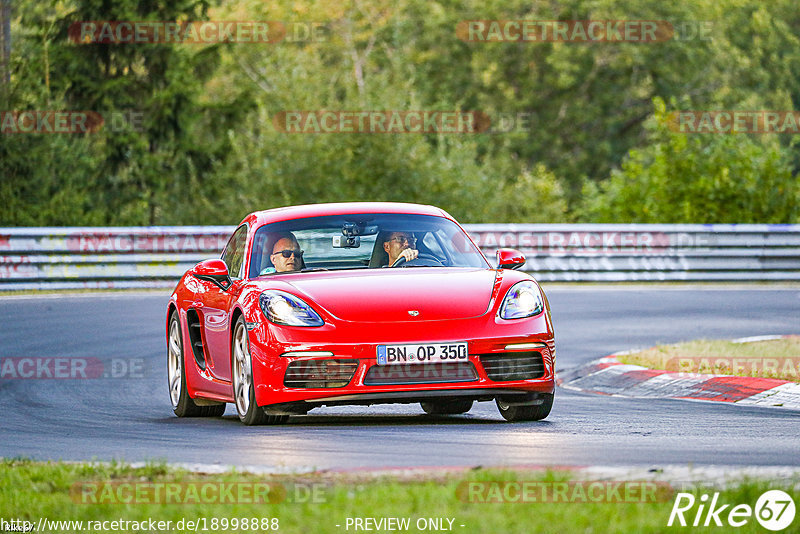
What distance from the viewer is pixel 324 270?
10.5m

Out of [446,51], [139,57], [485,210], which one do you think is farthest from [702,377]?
[446,51]

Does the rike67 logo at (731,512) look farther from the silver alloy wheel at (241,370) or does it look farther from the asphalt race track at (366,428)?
the silver alloy wheel at (241,370)

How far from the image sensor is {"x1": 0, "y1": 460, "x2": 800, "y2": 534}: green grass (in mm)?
5789

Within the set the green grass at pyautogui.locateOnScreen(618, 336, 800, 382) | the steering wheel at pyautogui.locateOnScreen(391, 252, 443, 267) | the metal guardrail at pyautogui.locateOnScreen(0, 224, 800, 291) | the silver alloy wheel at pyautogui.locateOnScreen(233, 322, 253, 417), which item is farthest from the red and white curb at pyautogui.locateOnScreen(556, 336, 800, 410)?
the metal guardrail at pyautogui.locateOnScreen(0, 224, 800, 291)

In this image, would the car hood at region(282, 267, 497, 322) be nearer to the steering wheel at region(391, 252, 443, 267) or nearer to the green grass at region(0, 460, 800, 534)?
the steering wheel at region(391, 252, 443, 267)

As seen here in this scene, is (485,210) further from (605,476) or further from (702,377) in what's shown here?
(605,476)

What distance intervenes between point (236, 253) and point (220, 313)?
75 cm

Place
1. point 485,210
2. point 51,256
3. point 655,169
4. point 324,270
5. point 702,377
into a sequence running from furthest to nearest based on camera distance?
point 485,210 < point 655,169 < point 51,256 < point 702,377 < point 324,270

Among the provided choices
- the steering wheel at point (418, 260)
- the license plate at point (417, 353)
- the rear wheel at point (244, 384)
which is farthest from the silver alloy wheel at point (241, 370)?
the steering wheel at point (418, 260)

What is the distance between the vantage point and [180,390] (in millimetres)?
11695

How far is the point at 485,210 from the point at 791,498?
33042mm

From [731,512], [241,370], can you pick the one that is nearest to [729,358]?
[241,370]

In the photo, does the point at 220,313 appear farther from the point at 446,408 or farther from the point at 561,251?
the point at 561,251

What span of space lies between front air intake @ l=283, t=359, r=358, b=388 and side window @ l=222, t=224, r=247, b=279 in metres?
1.35
